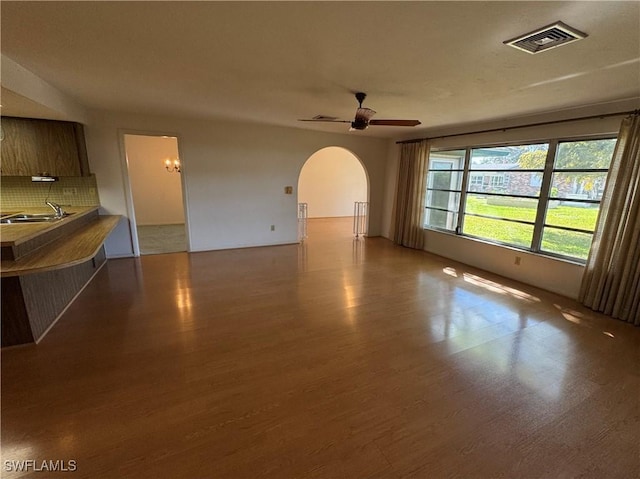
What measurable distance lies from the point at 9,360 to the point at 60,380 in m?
0.63

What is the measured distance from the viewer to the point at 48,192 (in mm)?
4422

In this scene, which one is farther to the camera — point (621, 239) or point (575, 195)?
point (575, 195)

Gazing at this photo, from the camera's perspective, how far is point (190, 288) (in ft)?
12.7

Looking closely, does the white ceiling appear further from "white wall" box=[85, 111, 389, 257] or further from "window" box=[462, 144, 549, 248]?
"white wall" box=[85, 111, 389, 257]

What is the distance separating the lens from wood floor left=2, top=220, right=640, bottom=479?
5.18 ft

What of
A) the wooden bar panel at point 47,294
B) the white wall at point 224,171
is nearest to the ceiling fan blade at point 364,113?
the white wall at point 224,171

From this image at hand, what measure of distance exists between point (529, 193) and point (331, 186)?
6501mm

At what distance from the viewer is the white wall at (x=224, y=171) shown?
15.6 ft

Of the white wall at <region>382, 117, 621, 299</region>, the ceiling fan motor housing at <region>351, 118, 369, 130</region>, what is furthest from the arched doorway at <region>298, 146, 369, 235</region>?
the ceiling fan motor housing at <region>351, 118, 369, 130</region>

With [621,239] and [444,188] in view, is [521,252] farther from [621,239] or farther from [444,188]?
[444,188]

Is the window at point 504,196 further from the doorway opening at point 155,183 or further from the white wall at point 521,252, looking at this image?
the doorway opening at point 155,183

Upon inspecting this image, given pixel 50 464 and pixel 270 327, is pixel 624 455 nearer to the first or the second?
pixel 270 327

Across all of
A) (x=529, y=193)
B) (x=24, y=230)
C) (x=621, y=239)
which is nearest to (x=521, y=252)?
(x=529, y=193)

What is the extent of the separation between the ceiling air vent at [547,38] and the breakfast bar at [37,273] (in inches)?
150
